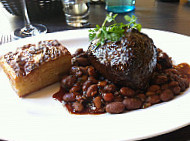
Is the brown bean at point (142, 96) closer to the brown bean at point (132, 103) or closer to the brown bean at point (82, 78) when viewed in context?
the brown bean at point (132, 103)

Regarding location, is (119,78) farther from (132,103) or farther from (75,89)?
(75,89)

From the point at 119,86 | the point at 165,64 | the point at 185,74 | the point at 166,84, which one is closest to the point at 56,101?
the point at 119,86

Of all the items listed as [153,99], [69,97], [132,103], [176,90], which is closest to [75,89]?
[69,97]

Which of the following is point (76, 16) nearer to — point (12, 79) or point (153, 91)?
point (12, 79)

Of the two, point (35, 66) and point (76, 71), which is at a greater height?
point (35, 66)

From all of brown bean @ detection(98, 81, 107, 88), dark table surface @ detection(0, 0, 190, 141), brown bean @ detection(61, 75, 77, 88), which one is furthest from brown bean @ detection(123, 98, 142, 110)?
dark table surface @ detection(0, 0, 190, 141)

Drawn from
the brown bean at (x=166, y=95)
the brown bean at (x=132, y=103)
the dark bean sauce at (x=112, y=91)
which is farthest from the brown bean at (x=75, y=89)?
the brown bean at (x=166, y=95)
